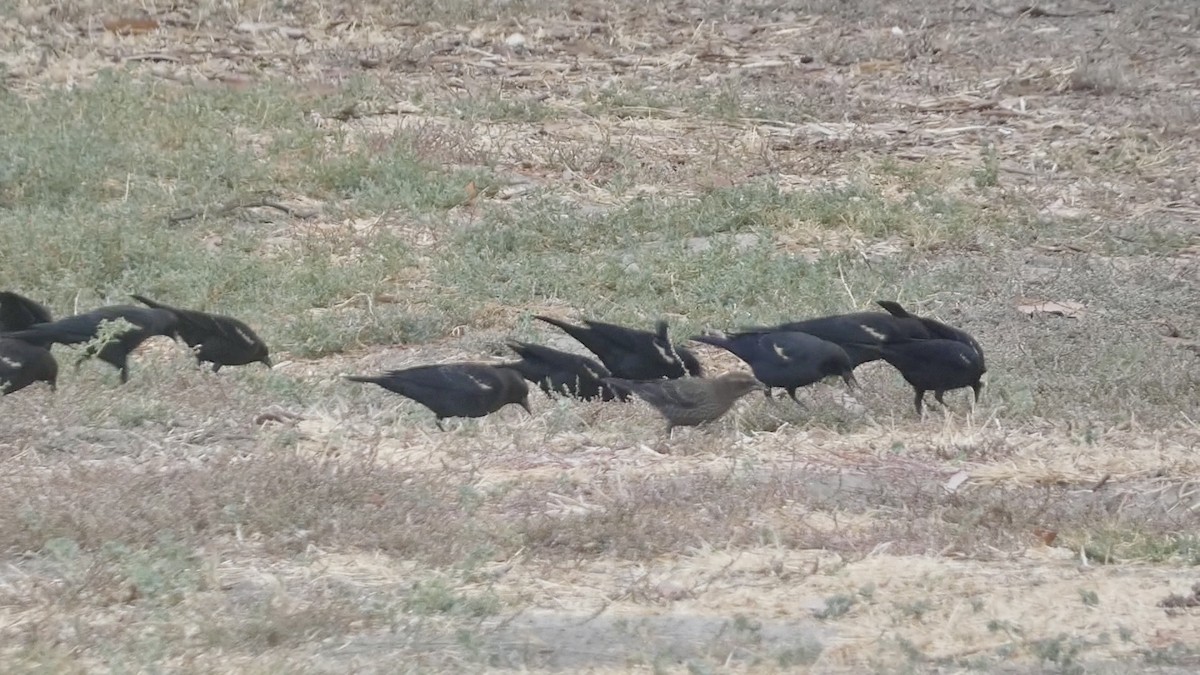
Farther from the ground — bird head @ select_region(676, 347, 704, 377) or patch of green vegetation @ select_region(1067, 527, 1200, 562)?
patch of green vegetation @ select_region(1067, 527, 1200, 562)

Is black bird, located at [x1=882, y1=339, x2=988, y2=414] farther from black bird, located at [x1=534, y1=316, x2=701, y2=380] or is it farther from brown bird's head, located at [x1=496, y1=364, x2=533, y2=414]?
brown bird's head, located at [x1=496, y1=364, x2=533, y2=414]

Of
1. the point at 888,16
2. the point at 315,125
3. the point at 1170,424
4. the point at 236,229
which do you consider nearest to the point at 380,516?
the point at 1170,424

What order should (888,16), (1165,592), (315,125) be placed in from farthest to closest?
(888,16) < (315,125) < (1165,592)

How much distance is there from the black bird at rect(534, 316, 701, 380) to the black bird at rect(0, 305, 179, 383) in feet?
6.33

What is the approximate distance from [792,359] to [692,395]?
1.79ft

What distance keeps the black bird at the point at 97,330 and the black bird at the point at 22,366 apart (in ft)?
0.63

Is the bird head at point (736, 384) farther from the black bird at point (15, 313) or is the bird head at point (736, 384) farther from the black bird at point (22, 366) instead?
the black bird at point (15, 313)

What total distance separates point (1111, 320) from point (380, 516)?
5.49m

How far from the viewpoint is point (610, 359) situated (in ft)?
27.7

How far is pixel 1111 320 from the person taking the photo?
1000 cm

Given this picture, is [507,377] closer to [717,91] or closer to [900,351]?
[900,351]

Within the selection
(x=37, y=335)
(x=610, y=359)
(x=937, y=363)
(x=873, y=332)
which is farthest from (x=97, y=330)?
(x=937, y=363)

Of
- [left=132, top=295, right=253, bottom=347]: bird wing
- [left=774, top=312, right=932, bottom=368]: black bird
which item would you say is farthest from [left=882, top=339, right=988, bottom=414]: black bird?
[left=132, top=295, right=253, bottom=347]: bird wing

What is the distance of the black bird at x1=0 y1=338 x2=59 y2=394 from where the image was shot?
7328mm
